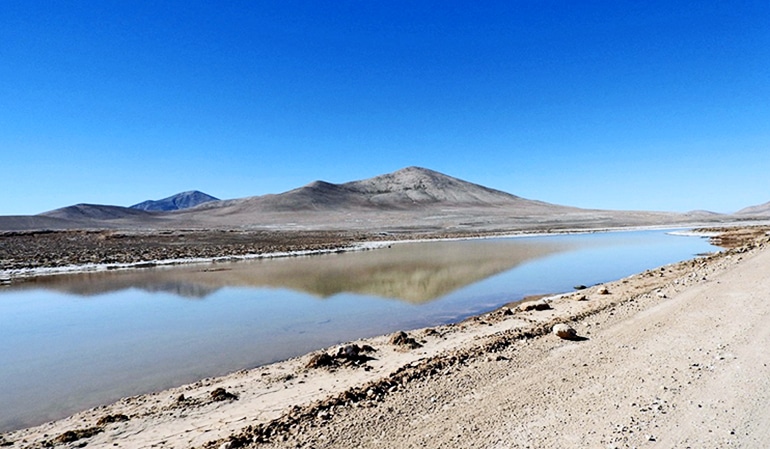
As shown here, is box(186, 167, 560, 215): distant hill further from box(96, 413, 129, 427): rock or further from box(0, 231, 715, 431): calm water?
box(96, 413, 129, 427): rock

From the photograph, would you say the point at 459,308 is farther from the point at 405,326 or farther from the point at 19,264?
the point at 19,264

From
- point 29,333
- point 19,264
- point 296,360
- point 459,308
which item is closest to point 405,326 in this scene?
point 459,308

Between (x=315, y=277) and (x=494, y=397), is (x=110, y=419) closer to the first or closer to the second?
(x=494, y=397)

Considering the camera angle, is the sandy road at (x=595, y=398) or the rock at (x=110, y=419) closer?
the sandy road at (x=595, y=398)

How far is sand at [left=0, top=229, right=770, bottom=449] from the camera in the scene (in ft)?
13.2

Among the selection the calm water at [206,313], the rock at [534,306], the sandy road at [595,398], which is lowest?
the calm water at [206,313]

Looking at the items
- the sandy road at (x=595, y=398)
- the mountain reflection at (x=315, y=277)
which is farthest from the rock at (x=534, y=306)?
the mountain reflection at (x=315, y=277)

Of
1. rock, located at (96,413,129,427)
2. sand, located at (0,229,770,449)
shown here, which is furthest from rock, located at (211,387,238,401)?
rock, located at (96,413,129,427)

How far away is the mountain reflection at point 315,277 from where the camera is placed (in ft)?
50.1

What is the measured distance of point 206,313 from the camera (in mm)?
11914

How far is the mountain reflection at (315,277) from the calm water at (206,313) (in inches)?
2.7

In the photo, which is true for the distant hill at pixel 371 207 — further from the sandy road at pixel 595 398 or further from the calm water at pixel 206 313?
the sandy road at pixel 595 398

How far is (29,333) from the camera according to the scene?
1037cm

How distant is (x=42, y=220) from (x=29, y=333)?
300 feet
